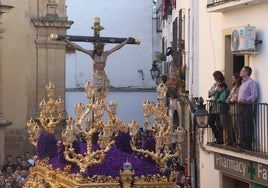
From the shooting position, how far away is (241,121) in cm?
1276

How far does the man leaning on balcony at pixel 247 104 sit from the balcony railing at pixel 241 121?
0.6 inches

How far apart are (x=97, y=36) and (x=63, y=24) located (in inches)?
500

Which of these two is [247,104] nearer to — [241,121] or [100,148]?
[241,121]

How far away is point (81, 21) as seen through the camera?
3234 cm

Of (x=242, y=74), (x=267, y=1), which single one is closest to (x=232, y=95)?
(x=242, y=74)

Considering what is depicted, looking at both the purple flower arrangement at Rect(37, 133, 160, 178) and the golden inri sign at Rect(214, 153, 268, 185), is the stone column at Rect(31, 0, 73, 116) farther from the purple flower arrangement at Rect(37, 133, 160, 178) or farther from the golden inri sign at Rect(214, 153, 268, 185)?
the purple flower arrangement at Rect(37, 133, 160, 178)

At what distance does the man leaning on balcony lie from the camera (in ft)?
41.3

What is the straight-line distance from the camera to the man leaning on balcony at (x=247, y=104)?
12.6 m

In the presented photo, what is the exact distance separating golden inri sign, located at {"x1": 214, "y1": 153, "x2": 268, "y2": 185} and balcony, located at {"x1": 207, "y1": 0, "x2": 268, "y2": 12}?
8.02ft

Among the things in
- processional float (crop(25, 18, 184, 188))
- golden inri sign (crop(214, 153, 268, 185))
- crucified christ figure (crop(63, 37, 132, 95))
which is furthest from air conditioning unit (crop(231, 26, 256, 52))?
crucified christ figure (crop(63, 37, 132, 95))

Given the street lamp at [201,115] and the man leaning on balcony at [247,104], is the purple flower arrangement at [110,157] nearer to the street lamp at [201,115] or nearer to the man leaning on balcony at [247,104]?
the man leaning on balcony at [247,104]

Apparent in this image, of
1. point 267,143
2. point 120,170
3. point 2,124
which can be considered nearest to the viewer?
point 120,170

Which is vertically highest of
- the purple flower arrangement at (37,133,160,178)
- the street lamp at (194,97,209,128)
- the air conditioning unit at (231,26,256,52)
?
the air conditioning unit at (231,26,256,52)

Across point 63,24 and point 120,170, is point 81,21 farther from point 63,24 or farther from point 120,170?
point 120,170
